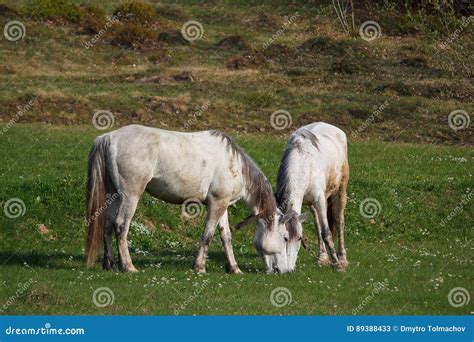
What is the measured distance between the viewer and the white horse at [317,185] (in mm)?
18125

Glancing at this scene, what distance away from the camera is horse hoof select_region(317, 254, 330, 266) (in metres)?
19.4

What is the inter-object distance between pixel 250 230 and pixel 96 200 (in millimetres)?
6519

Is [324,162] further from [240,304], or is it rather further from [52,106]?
[52,106]

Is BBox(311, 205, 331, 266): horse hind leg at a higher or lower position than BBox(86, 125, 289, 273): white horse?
lower

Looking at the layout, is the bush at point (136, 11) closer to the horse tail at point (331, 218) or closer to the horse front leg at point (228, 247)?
the horse tail at point (331, 218)

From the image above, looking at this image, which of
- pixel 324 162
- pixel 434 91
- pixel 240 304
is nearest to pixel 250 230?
pixel 324 162

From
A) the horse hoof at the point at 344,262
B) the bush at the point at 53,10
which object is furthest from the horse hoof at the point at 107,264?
the bush at the point at 53,10

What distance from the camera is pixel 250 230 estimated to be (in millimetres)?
22969

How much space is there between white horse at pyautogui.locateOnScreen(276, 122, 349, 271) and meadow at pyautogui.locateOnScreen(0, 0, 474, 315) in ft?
1.93

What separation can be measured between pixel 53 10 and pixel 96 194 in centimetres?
3747

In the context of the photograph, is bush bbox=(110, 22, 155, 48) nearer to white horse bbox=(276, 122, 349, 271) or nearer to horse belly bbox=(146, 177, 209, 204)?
white horse bbox=(276, 122, 349, 271)

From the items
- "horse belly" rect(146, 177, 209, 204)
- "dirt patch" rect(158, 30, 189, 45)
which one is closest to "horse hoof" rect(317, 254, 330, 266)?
"horse belly" rect(146, 177, 209, 204)

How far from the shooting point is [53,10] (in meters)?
52.7

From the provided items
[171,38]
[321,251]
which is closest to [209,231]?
[321,251]
